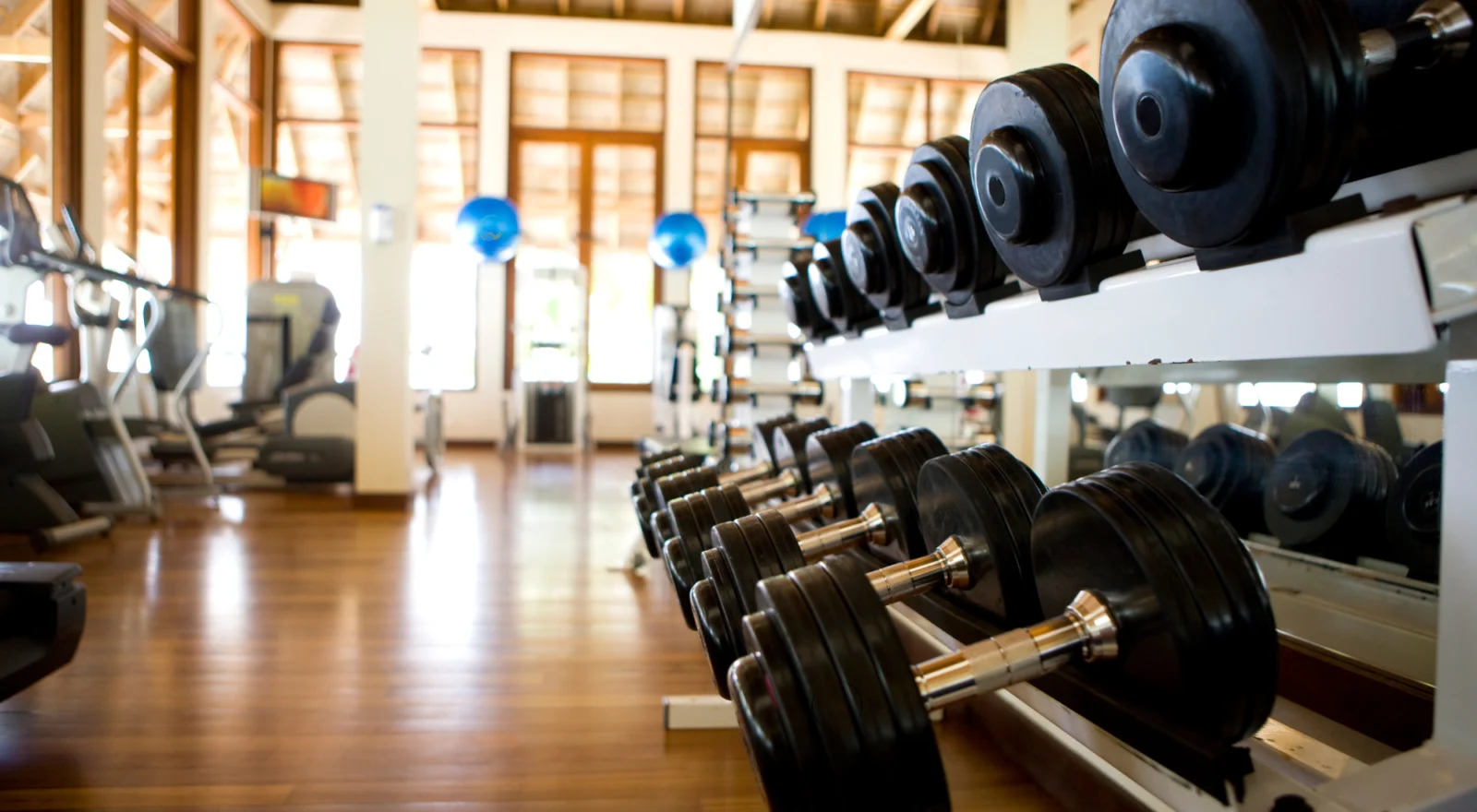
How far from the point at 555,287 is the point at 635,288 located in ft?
2.98

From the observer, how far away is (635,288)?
25.9 ft

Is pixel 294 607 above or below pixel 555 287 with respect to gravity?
below

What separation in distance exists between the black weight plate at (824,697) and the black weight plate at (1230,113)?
1.51 ft

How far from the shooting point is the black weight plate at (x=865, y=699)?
1.92ft

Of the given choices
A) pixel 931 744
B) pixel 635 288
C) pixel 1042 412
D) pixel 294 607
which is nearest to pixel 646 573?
pixel 294 607

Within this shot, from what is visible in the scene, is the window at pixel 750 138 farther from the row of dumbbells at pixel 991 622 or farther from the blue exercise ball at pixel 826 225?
the row of dumbbells at pixel 991 622

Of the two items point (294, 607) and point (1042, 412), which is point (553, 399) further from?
point (1042, 412)

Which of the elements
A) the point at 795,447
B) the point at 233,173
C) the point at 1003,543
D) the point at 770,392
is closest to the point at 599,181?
the point at 233,173

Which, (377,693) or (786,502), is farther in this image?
(377,693)

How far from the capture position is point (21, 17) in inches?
169

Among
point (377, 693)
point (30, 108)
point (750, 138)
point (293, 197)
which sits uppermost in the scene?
point (750, 138)

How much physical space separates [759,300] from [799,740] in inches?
99.5

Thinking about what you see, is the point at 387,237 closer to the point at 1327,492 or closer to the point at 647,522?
the point at 647,522

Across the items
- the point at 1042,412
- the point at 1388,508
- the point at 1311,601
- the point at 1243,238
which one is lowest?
the point at 1311,601
